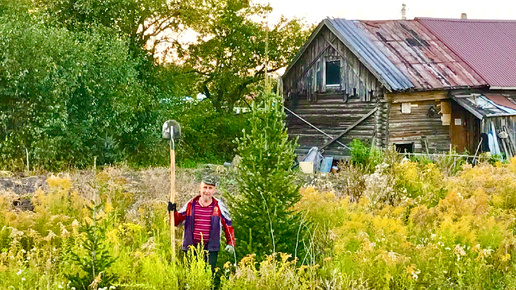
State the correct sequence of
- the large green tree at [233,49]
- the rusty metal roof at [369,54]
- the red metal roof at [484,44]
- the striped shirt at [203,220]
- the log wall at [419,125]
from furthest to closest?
the large green tree at [233,49] < the red metal roof at [484,44] < the log wall at [419,125] < the rusty metal roof at [369,54] < the striped shirt at [203,220]

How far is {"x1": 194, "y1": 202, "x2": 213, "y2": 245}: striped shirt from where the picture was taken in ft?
25.4

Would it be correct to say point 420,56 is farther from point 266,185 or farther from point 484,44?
point 266,185

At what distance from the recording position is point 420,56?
25.1 m

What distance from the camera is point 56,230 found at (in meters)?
9.51

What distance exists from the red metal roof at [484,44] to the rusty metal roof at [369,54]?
151 inches

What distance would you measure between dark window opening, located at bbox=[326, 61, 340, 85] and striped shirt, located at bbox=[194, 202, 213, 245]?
59.0 ft

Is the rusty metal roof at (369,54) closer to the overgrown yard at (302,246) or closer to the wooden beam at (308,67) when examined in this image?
the wooden beam at (308,67)

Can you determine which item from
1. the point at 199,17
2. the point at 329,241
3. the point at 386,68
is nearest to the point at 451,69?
the point at 386,68

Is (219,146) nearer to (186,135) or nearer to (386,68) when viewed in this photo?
(186,135)

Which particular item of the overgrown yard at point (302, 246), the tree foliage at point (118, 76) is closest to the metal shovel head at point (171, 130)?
the overgrown yard at point (302, 246)

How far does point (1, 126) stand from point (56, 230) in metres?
14.1

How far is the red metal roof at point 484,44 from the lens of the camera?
25.8m

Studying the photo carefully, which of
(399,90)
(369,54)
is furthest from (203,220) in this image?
(369,54)

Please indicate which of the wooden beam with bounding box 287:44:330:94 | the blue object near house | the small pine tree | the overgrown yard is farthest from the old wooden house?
the small pine tree
